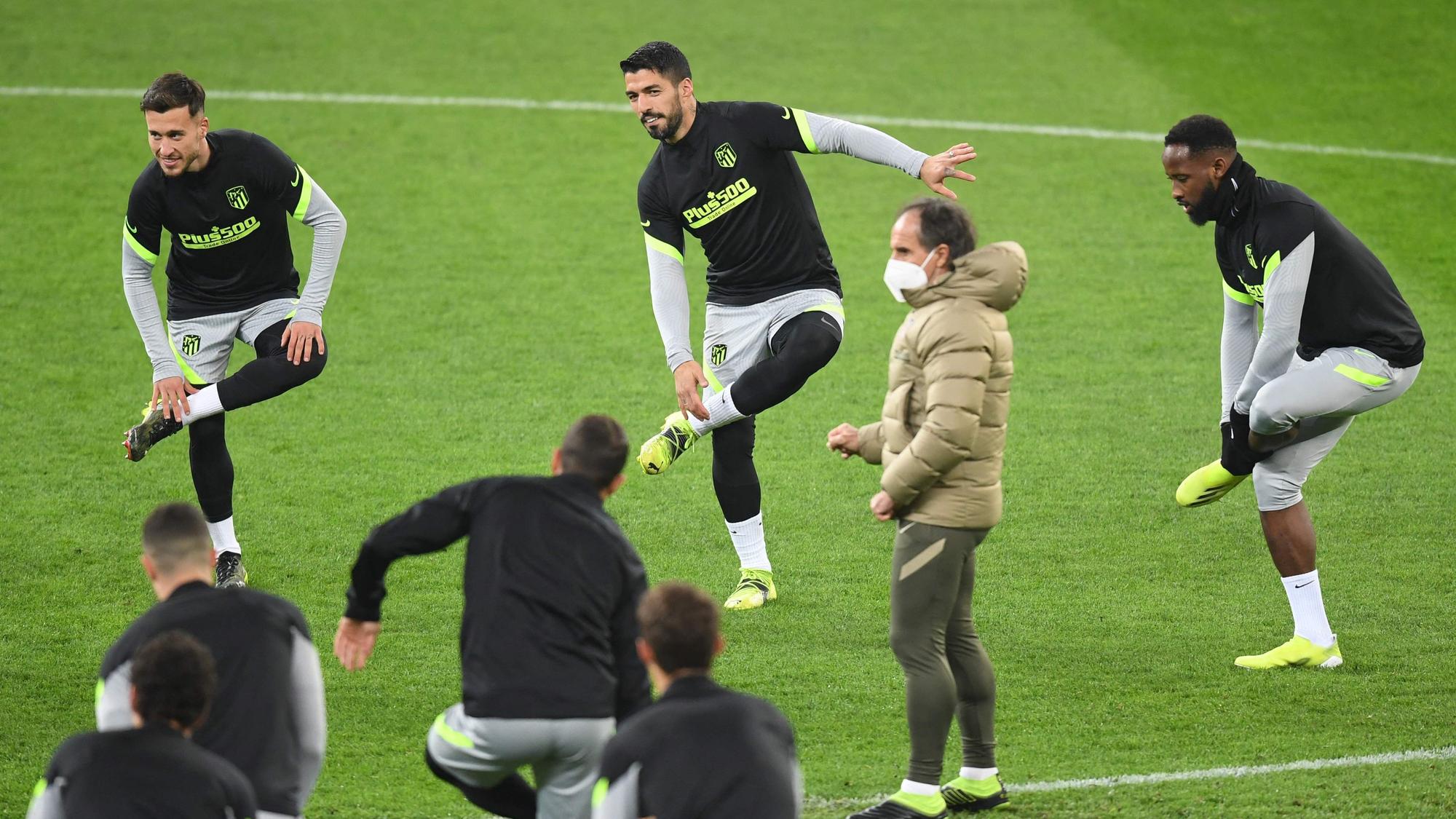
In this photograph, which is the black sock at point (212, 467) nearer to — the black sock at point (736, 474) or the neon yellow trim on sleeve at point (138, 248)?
the neon yellow trim on sleeve at point (138, 248)

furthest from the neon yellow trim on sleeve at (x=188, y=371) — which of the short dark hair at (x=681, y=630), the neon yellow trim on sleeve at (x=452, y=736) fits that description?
the short dark hair at (x=681, y=630)

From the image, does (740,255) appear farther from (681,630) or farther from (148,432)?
(681,630)

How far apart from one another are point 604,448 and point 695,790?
1.06 metres

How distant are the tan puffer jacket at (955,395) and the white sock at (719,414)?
1.95 meters

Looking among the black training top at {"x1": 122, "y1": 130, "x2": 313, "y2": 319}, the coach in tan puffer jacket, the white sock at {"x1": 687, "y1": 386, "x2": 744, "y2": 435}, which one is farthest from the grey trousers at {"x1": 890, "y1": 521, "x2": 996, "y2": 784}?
the black training top at {"x1": 122, "y1": 130, "x2": 313, "y2": 319}

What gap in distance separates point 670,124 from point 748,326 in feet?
3.11

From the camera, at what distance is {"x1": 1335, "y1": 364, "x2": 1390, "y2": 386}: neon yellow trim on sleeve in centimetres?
584

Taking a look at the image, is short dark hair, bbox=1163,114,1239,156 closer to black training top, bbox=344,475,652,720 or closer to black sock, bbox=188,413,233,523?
black training top, bbox=344,475,652,720

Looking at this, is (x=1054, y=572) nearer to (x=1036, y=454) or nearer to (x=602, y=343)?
(x=1036, y=454)

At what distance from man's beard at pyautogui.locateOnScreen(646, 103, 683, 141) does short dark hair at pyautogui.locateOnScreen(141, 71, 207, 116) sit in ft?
6.38

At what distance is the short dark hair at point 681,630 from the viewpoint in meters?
3.42

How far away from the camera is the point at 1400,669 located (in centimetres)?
600

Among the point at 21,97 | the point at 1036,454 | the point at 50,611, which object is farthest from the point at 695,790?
the point at 21,97

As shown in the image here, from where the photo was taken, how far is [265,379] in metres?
6.83
